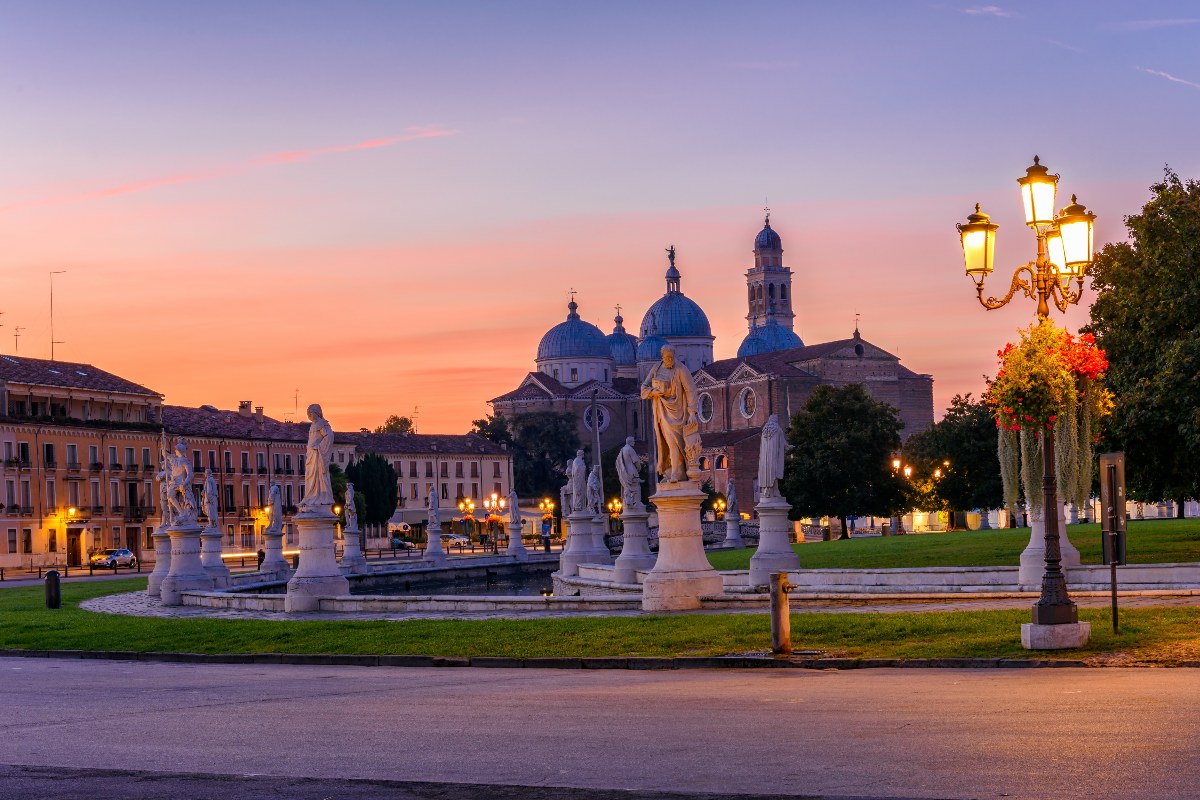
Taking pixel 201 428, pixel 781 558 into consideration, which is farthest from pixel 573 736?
pixel 201 428

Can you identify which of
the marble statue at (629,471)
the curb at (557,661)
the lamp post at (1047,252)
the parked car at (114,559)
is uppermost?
the lamp post at (1047,252)

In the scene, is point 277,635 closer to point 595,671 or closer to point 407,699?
point 595,671

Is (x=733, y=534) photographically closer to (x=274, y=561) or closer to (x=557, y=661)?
(x=274, y=561)

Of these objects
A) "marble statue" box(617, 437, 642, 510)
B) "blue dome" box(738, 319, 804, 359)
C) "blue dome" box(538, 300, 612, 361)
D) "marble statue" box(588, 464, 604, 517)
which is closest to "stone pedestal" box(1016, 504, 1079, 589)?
"marble statue" box(617, 437, 642, 510)

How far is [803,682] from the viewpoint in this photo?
16203 mm

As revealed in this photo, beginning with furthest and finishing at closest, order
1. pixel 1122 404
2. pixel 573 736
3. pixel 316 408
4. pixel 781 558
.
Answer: pixel 1122 404
pixel 781 558
pixel 316 408
pixel 573 736

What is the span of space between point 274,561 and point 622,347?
464 ft

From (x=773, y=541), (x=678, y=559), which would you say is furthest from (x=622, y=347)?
(x=678, y=559)

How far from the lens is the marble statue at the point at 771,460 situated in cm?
3800

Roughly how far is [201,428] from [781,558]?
82494 mm

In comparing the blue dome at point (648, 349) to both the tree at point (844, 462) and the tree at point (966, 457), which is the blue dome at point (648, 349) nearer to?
the tree at point (966, 457)

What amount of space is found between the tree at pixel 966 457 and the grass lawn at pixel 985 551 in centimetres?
3856

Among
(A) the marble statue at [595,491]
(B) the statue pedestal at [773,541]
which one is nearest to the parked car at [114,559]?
(A) the marble statue at [595,491]

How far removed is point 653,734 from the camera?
12.5 meters
